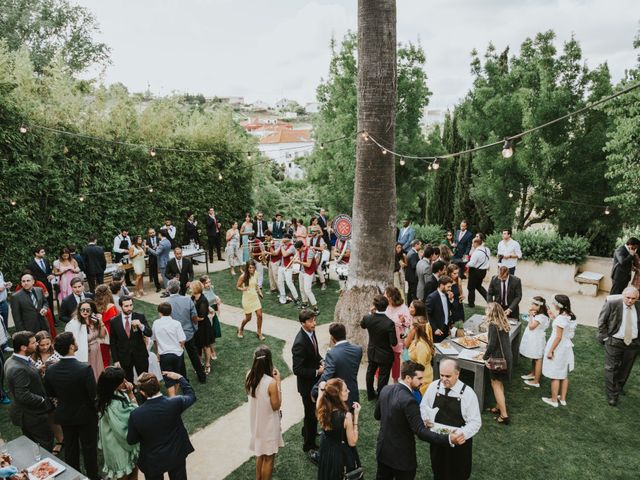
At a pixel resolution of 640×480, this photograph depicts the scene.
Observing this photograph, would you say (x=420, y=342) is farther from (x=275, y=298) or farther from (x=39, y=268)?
(x=39, y=268)

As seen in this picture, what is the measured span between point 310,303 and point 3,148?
772cm

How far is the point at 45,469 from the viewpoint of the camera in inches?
140

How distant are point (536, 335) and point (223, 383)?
4.73 metres

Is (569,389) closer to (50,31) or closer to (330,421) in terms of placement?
(330,421)

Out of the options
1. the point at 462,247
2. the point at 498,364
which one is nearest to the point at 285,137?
the point at 462,247

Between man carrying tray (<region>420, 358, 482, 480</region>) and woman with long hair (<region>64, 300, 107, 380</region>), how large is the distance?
4.18 metres

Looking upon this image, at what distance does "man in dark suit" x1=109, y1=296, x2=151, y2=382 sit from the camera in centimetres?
571

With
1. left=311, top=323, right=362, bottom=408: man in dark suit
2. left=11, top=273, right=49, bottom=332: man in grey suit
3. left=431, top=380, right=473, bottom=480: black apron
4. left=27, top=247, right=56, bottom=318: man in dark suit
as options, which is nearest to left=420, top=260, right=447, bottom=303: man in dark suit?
left=311, top=323, right=362, bottom=408: man in dark suit

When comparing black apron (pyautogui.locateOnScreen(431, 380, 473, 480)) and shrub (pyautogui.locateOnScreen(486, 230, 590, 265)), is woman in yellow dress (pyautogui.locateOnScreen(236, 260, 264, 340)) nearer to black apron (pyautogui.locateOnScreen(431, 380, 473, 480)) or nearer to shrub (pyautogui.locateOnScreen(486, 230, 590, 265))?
black apron (pyautogui.locateOnScreen(431, 380, 473, 480))

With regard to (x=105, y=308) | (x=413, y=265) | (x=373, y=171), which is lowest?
(x=105, y=308)

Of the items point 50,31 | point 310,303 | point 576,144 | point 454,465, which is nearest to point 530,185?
point 576,144

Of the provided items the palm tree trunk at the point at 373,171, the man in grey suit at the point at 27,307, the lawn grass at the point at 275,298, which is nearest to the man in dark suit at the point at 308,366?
the palm tree trunk at the point at 373,171

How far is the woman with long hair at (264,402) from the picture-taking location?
4090 mm

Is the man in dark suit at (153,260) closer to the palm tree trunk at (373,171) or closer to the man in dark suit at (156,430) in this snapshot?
the palm tree trunk at (373,171)
